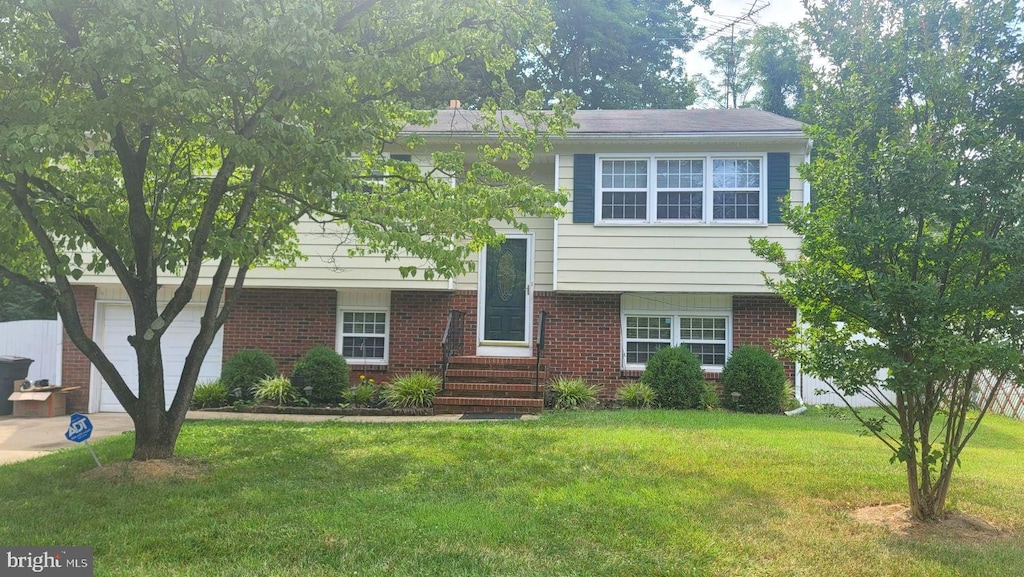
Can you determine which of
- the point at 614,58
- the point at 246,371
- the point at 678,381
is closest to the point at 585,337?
the point at 678,381

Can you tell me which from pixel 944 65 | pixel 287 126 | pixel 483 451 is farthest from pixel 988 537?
pixel 287 126

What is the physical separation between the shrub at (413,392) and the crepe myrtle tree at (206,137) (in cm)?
385

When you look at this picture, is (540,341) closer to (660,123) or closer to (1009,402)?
(660,123)

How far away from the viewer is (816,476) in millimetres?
6391

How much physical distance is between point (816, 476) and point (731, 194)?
6.68 m

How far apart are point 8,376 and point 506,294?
8945 mm

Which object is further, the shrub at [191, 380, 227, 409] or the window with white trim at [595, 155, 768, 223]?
the window with white trim at [595, 155, 768, 223]

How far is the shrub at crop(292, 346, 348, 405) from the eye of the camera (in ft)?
38.1

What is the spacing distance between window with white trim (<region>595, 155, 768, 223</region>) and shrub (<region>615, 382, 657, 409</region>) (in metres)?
2.86

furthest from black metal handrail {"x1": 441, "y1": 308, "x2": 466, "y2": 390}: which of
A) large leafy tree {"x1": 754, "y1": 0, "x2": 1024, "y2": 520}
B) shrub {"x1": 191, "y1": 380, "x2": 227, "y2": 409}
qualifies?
large leafy tree {"x1": 754, "y1": 0, "x2": 1024, "y2": 520}

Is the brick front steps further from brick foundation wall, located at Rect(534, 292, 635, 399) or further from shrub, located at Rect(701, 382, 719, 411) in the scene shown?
shrub, located at Rect(701, 382, 719, 411)

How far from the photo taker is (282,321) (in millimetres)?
12922

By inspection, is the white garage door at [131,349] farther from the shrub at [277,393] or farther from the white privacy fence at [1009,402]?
the white privacy fence at [1009,402]

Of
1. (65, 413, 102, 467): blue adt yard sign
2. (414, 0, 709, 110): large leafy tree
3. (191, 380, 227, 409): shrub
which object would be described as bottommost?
(191, 380, 227, 409): shrub
